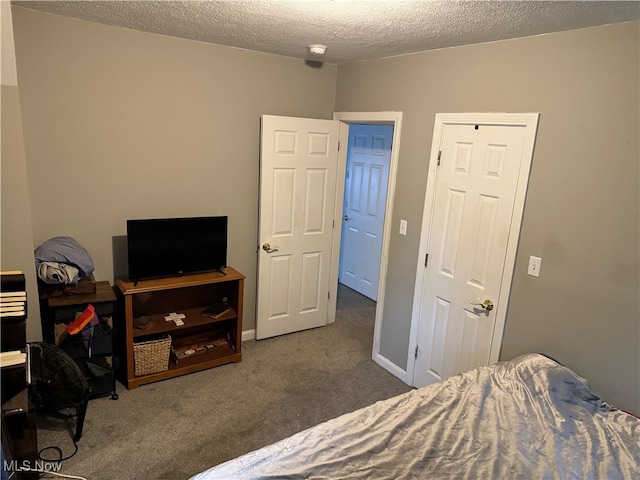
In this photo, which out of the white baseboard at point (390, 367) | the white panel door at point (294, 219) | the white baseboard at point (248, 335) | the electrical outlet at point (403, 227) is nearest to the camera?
the electrical outlet at point (403, 227)

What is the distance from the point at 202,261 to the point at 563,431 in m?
2.50

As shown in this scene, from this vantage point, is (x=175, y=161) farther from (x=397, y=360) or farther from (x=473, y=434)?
(x=473, y=434)

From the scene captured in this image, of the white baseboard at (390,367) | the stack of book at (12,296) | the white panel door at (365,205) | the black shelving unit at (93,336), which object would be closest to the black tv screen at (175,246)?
the black shelving unit at (93,336)

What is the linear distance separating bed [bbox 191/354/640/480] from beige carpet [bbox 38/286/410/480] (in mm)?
991

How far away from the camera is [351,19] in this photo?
89.0 inches

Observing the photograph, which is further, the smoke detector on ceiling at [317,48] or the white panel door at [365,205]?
the white panel door at [365,205]

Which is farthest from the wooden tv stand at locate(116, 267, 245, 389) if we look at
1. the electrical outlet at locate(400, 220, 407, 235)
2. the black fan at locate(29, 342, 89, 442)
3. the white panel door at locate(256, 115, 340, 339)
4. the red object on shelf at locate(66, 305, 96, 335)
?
the electrical outlet at locate(400, 220, 407, 235)

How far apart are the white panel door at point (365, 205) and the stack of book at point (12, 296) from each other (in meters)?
3.43

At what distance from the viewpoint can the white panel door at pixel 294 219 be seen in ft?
11.7

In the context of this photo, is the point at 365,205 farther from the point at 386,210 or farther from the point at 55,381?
the point at 55,381

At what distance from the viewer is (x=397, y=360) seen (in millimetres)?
3422

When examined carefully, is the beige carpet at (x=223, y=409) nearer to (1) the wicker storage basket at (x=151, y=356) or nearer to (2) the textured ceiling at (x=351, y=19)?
(1) the wicker storage basket at (x=151, y=356)

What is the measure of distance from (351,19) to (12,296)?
2.16 m

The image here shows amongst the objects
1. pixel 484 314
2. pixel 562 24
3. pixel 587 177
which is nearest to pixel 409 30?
pixel 562 24
